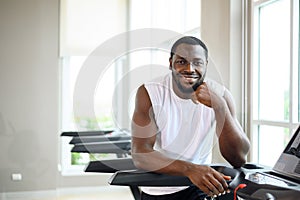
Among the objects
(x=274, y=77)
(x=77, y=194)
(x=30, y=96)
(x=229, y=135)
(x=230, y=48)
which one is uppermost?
(x=230, y=48)

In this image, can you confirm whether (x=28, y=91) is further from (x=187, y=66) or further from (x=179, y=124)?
(x=187, y=66)

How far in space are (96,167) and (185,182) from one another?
0.56 m

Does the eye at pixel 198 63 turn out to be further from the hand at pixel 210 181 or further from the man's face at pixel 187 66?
the hand at pixel 210 181

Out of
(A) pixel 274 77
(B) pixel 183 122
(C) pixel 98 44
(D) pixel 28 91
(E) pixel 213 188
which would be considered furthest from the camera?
(C) pixel 98 44

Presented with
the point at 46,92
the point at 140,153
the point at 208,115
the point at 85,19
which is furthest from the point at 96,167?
the point at 85,19

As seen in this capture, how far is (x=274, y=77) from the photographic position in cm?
243

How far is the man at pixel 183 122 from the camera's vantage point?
4.96 feet

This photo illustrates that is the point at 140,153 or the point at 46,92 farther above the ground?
the point at 46,92

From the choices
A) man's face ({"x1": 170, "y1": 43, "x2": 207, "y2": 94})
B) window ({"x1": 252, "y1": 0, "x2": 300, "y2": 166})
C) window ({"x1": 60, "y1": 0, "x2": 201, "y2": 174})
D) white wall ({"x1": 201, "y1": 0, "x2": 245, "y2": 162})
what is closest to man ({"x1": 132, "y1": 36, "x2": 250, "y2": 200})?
man's face ({"x1": 170, "y1": 43, "x2": 207, "y2": 94})

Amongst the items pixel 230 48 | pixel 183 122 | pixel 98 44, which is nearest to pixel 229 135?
pixel 183 122

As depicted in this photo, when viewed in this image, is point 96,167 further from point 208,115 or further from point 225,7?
point 225,7

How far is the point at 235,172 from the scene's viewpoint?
1.48m

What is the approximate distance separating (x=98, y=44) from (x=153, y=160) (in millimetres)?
2554

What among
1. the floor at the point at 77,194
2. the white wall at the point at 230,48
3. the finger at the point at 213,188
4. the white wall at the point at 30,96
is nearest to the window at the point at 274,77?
the white wall at the point at 230,48
